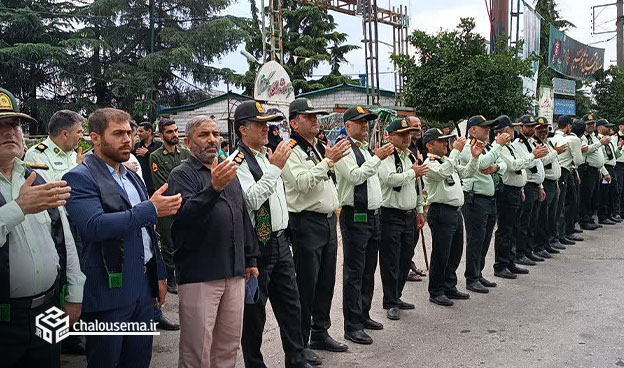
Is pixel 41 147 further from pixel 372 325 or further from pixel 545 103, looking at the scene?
pixel 545 103

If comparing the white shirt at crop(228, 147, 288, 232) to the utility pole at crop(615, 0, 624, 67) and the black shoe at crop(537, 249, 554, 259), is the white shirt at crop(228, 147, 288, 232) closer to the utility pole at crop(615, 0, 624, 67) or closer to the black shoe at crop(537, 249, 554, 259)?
the black shoe at crop(537, 249, 554, 259)

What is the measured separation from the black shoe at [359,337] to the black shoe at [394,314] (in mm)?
742

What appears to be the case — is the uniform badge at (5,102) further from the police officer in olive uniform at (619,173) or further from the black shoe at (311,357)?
the police officer in olive uniform at (619,173)

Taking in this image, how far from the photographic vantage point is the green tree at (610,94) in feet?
67.8

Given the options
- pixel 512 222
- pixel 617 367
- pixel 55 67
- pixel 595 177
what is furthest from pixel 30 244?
pixel 55 67

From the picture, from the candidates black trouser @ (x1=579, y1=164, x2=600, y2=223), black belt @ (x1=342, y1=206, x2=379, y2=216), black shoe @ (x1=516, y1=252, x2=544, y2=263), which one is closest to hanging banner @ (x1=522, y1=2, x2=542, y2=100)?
black trouser @ (x1=579, y1=164, x2=600, y2=223)

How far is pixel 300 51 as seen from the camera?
91.4ft

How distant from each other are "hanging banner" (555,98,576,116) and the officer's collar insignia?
27.3 m

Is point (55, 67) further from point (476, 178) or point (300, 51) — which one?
point (476, 178)

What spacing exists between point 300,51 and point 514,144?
20.8m

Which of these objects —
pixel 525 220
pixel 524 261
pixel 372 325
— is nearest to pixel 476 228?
pixel 525 220

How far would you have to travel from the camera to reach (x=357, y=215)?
5.39 meters

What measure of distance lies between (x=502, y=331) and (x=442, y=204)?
5.32ft

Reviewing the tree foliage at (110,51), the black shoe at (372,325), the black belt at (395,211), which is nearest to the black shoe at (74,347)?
the black shoe at (372,325)
